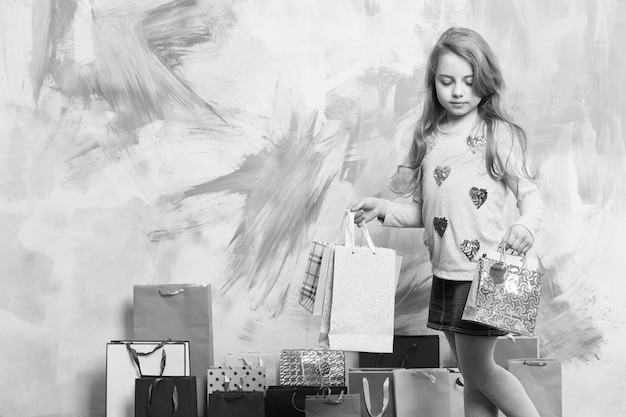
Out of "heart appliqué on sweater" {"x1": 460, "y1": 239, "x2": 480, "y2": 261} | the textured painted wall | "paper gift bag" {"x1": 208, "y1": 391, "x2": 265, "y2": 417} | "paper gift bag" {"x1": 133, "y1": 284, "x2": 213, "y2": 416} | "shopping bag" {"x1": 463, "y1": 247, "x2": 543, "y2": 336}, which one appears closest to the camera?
"shopping bag" {"x1": 463, "y1": 247, "x2": 543, "y2": 336}

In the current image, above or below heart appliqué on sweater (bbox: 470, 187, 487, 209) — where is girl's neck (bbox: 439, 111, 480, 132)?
above

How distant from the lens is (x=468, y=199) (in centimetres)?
216

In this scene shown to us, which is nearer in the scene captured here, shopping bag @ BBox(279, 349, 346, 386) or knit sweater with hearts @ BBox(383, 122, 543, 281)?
knit sweater with hearts @ BBox(383, 122, 543, 281)

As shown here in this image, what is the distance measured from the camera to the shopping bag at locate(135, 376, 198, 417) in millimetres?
2535

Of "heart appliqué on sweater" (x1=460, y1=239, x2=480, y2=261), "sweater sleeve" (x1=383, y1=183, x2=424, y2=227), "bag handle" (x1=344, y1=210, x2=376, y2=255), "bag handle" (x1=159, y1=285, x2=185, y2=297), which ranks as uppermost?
"sweater sleeve" (x1=383, y1=183, x2=424, y2=227)

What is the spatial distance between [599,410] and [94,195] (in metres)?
1.87

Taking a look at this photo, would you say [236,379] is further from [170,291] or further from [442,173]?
[442,173]

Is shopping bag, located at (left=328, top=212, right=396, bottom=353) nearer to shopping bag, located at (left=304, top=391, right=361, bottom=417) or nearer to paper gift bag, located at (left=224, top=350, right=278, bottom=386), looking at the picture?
shopping bag, located at (left=304, top=391, right=361, bottom=417)

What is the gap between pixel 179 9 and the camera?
292 centimetres

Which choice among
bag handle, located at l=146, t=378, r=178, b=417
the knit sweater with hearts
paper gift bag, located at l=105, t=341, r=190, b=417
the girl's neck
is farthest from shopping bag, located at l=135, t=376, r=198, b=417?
the girl's neck

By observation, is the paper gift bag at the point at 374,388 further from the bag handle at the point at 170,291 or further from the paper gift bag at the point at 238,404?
the bag handle at the point at 170,291

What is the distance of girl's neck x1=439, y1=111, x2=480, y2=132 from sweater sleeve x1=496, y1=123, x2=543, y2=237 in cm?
8

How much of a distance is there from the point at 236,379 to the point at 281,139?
2.66 feet

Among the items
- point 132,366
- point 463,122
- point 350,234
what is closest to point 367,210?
point 350,234
